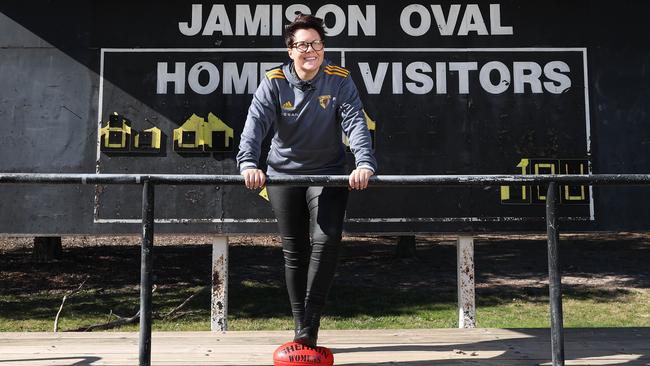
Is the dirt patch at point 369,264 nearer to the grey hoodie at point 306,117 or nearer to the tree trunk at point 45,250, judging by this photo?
the tree trunk at point 45,250

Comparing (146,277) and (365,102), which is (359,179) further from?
(365,102)

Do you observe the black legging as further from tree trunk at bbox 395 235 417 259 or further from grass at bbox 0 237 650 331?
tree trunk at bbox 395 235 417 259

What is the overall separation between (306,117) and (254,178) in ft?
1.43

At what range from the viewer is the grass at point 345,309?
9.06 meters

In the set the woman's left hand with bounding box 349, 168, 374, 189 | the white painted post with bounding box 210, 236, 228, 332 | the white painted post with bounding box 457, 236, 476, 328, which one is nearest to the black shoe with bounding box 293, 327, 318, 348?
the woman's left hand with bounding box 349, 168, 374, 189

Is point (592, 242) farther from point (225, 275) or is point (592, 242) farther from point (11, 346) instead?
point (11, 346)

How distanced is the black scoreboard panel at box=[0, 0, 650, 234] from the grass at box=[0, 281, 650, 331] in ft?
15.2

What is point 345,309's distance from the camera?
395 inches

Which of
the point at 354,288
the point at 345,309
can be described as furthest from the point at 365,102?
the point at 354,288

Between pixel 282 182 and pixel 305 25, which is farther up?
pixel 305 25

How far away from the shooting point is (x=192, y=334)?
3.75 meters

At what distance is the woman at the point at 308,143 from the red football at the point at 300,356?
0.10m

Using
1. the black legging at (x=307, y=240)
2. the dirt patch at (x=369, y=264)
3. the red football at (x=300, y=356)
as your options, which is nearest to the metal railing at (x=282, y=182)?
the black legging at (x=307, y=240)

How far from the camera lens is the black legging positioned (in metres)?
2.63
